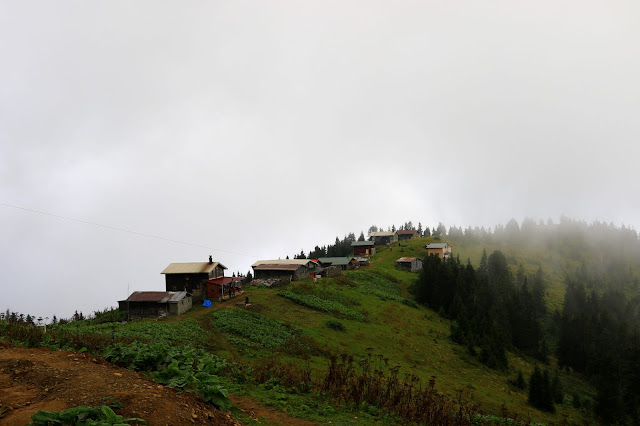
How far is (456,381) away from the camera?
35.8 meters

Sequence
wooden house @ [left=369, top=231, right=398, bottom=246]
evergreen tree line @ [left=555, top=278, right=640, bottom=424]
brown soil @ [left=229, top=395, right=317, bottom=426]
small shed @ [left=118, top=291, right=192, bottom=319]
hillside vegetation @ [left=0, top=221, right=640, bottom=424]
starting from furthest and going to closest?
1. wooden house @ [left=369, top=231, right=398, bottom=246]
2. small shed @ [left=118, top=291, right=192, bottom=319]
3. evergreen tree line @ [left=555, top=278, right=640, bottom=424]
4. hillside vegetation @ [left=0, top=221, right=640, bottom=424]
5. brown soil @ [left=229, top=395, right=317, bottom=426]

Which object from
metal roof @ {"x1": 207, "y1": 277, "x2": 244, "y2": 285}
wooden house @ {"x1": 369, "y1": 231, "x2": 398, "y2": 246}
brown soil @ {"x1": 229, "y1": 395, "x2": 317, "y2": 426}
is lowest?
brown soil @ {"x1": 229, "y1": 395, "x2": 317, "y2": 426}

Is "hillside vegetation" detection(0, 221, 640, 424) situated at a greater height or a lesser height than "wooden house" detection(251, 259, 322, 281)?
lesser

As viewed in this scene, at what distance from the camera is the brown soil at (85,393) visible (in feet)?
25.6

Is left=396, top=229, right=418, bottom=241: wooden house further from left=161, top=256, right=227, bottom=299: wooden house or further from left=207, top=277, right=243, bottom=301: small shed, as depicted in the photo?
left=161, top=256, right=227, bottom=299: wooden house

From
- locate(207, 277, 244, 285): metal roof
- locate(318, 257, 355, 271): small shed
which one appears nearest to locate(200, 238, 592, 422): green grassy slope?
locate(207, 277, 244, 285): metal roof

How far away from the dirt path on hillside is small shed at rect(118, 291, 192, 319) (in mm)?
34156

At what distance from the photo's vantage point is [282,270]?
6900 cm

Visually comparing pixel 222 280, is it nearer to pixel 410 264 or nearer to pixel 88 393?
pixel 88 393

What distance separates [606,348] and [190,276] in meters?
85.0

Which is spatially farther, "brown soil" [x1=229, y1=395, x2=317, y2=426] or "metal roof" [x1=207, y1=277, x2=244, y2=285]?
"metal roof" [x1=207, y1=277, x2=244, y2=285]

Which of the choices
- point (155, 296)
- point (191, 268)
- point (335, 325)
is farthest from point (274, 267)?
point (335, 325)

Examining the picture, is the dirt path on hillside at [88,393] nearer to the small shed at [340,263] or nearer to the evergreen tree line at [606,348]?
the evergreen tree line at [606,348]

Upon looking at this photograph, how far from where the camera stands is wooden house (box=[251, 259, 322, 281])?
2699 inches
